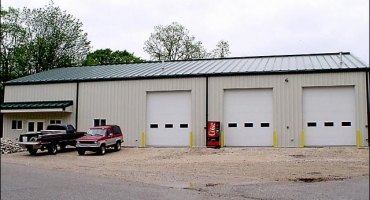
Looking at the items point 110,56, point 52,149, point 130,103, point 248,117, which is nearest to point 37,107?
point 130,103

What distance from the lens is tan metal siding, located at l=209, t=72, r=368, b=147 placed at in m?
24.4

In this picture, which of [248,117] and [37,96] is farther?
[37,96]

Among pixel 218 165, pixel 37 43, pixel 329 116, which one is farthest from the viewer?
pixel 37 43

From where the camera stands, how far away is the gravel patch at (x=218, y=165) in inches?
539

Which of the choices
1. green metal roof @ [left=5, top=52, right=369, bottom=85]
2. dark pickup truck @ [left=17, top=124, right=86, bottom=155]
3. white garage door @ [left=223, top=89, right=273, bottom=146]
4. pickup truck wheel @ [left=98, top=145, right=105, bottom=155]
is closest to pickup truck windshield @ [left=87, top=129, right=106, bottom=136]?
pickup truck wheel @ [left=98, top=145, right=105, bottom=155]

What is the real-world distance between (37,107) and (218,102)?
1336cm

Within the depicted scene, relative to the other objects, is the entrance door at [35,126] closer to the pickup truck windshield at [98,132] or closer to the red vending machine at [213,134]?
the pickup truck windshield at [98,132]

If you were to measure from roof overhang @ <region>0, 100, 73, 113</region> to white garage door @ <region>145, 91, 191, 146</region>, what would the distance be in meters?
6.13

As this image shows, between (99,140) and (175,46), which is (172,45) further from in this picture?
(99,140)

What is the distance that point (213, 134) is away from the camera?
2536 centimetres

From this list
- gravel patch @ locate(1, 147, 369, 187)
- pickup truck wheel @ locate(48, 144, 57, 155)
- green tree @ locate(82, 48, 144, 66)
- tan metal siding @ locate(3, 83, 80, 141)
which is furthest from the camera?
green tree @ locate(82, 48, 144, 66)

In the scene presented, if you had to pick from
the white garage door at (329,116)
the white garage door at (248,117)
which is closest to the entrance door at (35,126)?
the white garage door at (248,117)

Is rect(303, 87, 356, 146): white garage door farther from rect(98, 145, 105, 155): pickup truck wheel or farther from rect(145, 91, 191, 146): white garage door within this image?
rect(98, 145, 105, 155): pickup truck wheel

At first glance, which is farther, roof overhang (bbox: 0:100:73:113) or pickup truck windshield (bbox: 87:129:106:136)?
roof overhang (bbox: 0:100:73:113)
